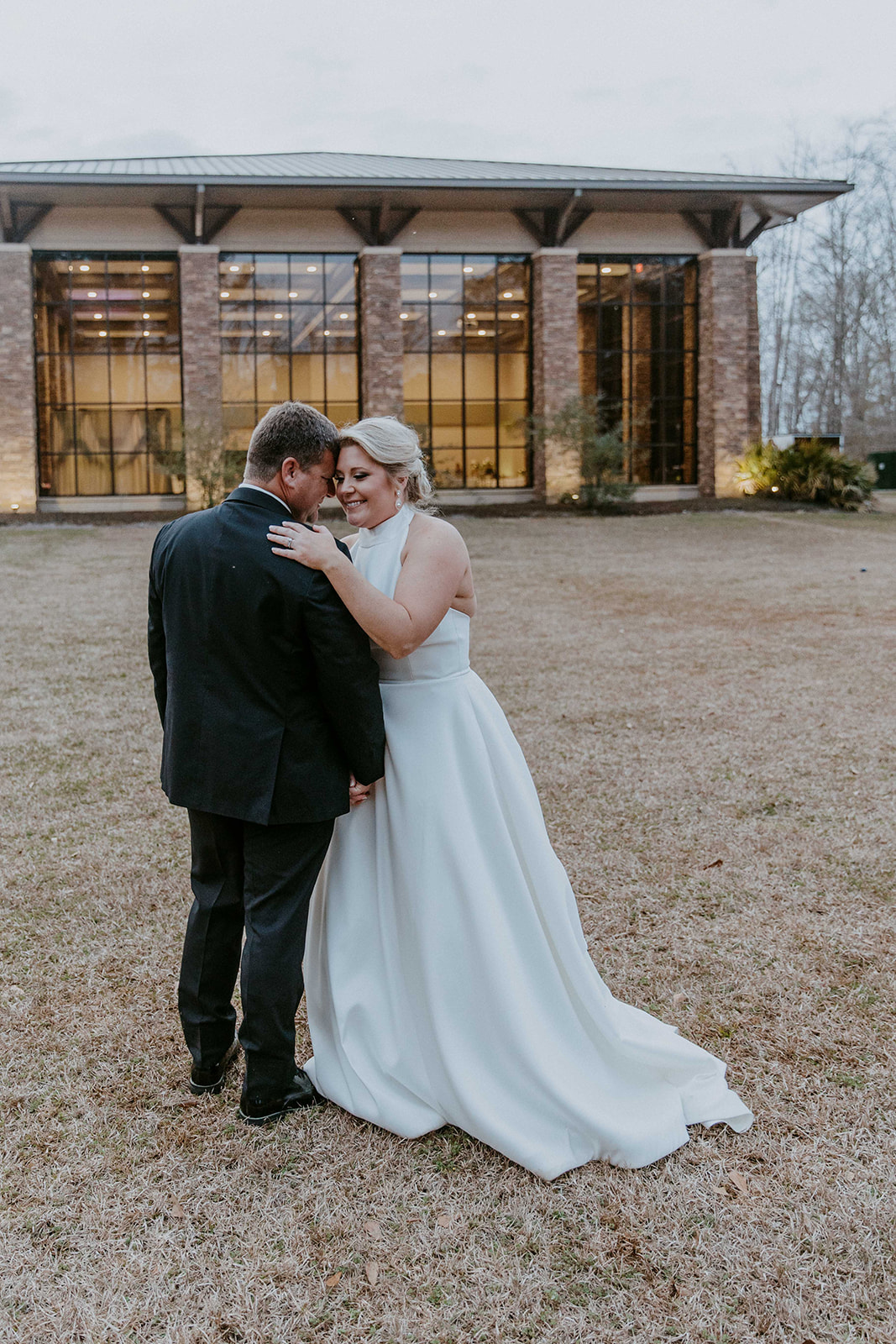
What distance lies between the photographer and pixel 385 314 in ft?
91.6

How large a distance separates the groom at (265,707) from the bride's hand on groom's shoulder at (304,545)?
36mm

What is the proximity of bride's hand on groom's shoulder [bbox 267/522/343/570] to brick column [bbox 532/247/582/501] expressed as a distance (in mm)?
26507

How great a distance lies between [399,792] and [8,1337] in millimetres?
1490

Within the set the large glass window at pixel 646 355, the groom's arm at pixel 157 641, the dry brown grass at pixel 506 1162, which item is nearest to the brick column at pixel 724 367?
the large glass window at pixel 646 355

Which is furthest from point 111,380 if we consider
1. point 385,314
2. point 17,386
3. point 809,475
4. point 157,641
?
point 157,641

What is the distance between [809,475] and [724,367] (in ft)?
15.3

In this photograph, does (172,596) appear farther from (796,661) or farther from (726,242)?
(726,242)

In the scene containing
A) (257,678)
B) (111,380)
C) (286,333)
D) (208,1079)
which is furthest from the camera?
(286,333)

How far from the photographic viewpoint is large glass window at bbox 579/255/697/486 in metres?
30.1

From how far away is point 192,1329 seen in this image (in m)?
2.17

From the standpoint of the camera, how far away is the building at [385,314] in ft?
88.9

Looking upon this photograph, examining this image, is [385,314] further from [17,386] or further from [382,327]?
[17,386]

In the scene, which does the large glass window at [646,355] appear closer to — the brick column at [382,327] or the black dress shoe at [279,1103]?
the brick column at [382,327]

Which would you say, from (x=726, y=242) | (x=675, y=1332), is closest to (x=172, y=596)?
(x=675, y=1332)
